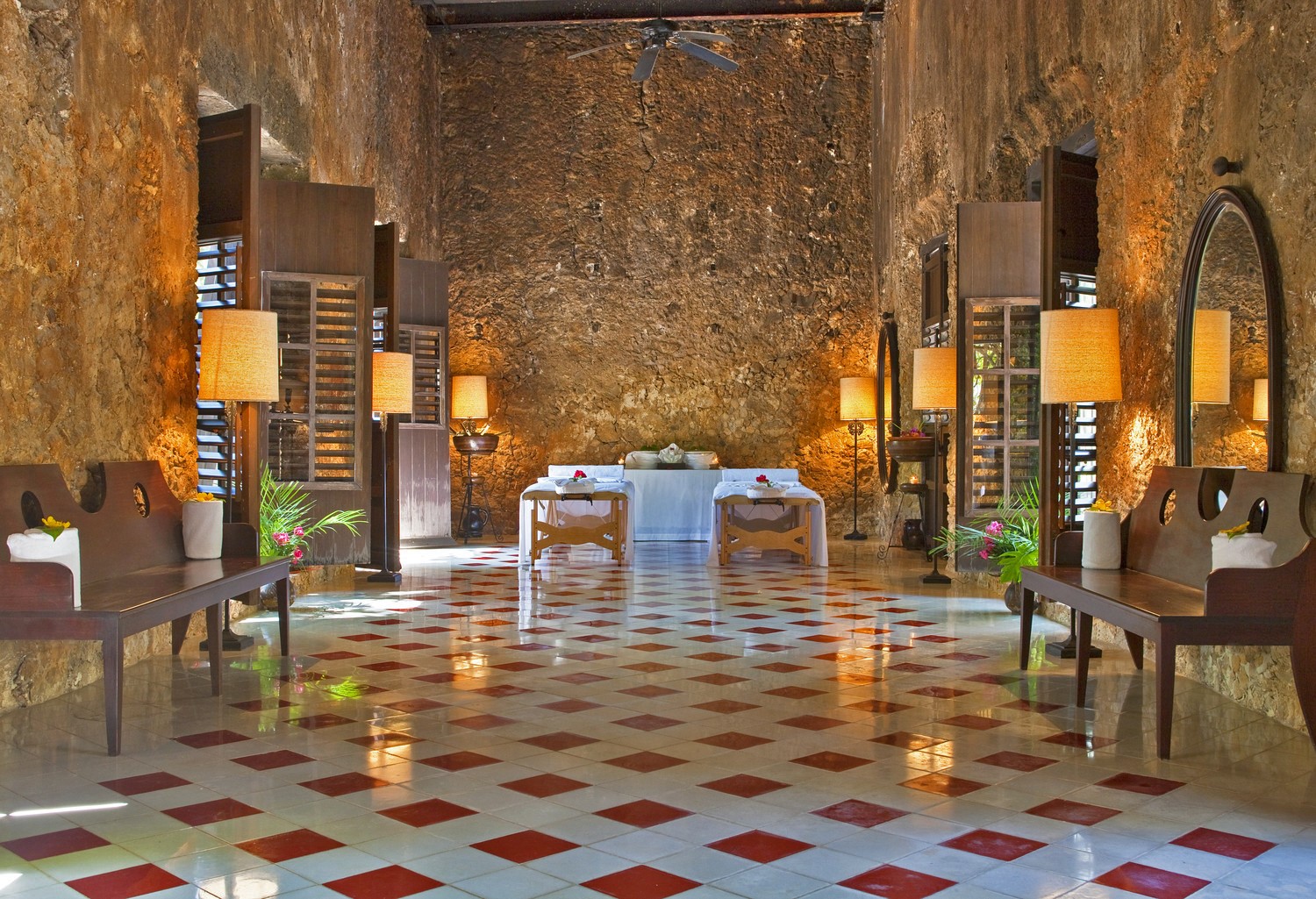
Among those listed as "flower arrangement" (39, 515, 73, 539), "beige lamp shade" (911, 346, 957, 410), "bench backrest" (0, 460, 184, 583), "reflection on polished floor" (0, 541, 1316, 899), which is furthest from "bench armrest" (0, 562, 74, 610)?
"beige lamp shade" (911, 346, 957, 410)

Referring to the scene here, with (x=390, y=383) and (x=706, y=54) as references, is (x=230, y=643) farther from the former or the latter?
(x=706, y=54)

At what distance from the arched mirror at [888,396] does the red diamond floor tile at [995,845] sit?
8571 mm

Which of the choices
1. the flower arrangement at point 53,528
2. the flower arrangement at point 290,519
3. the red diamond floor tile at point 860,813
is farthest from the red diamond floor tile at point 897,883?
the flower arrangement at point 290,519

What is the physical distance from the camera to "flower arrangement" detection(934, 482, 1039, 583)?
6.50 meters

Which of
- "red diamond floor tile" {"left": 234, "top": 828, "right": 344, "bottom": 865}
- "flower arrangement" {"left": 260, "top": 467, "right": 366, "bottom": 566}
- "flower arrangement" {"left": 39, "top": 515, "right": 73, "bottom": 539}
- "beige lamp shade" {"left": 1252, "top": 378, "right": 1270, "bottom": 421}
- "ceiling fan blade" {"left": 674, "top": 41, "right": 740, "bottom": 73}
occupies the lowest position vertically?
"red diamond floor tile" {"left": 234, "top": 828, "right": 344, "bottom": 865}

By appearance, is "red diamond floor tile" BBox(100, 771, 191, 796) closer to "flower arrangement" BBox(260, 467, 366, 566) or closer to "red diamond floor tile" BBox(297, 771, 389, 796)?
"red diamond floor tile" BBox(297, 771, 389, 796)

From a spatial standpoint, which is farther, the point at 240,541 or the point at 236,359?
the point at 236,359

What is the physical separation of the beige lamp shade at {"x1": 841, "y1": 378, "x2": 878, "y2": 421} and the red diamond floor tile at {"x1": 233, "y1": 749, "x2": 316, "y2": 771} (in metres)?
9.01

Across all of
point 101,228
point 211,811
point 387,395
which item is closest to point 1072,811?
point 211,811

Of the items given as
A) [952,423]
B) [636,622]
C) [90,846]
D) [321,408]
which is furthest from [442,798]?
[952,423]

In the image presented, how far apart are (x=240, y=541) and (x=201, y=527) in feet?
0.73

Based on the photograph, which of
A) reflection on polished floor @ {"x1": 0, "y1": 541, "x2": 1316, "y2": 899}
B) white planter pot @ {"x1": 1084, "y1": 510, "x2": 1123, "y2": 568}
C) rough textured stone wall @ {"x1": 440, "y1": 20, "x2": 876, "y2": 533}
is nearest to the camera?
reflection on polished floor @ {"x1": 0, "y1": 541, "x2": 1316, "y2": 899}

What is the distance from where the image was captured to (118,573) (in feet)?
15.3

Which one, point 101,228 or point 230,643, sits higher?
point 101,228
